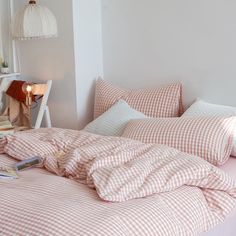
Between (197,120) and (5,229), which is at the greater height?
(197,120)

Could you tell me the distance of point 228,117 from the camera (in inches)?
87.8

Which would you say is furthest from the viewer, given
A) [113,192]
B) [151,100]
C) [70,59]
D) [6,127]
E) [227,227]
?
[70,59]

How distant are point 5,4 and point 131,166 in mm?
1987

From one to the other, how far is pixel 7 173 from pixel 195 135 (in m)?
0.91

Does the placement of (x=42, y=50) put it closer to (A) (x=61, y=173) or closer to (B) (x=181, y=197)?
(A) (x=61, y=173)

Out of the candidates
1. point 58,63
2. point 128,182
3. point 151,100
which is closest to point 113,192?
point 128,182

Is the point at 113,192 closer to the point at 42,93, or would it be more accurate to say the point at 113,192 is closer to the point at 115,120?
the point at 115,120

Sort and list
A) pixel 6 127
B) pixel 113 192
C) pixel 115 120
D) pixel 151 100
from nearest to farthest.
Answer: pixel 113 192 < pixel 115 120 < pixel 151 100 < pixel 6 127

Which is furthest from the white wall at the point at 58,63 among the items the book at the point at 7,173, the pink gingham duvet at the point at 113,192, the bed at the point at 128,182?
the book at the point at 7,173

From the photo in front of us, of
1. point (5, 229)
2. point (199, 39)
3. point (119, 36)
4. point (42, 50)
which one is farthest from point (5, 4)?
point (5, 229)

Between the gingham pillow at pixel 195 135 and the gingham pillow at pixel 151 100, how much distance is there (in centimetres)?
39

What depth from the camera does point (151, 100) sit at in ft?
8.98

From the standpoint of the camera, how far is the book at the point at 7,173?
73.6 inches

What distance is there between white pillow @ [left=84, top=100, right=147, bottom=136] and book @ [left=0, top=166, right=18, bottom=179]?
72cm
